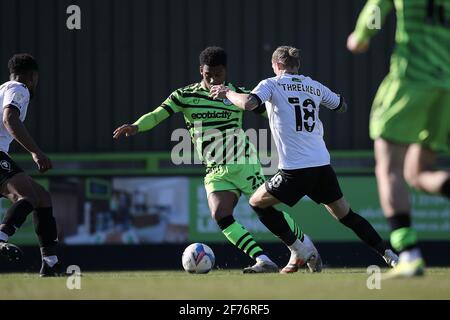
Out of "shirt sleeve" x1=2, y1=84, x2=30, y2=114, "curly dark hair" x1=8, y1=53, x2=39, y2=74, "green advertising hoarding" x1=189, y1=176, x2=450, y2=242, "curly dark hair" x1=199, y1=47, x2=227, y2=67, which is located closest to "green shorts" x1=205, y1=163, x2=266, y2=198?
"curly dark hair" x1=199, y1=47, x2=227, y2=67

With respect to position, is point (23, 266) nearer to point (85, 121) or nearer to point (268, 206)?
point (85, 121)

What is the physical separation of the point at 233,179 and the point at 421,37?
3431mm

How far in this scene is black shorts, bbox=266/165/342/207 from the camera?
822 centimetres

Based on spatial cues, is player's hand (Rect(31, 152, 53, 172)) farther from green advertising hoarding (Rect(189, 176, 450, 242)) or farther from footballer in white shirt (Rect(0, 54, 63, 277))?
green advertising hoarding (Rect(189, 176, 450, 242))

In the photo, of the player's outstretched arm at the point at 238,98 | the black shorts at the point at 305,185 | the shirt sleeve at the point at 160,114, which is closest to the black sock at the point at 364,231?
the black shorts at the point at 305,185

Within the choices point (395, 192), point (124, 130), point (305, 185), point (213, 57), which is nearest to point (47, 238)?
point (124, 130)

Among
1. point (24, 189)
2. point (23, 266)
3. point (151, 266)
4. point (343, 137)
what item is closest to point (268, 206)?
point (24, 189)

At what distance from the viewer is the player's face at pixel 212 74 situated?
8961mm

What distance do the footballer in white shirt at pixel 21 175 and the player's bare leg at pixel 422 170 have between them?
136 inches

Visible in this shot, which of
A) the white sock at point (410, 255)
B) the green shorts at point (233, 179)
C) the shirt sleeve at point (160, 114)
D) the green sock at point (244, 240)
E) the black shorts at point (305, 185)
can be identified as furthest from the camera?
the shirt sleeve at point (160, 114)

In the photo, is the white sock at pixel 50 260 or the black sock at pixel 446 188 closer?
the black sock at pixel 446 188

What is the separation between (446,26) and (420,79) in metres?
0.36

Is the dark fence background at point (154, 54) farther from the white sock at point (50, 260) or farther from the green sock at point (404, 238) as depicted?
the green sock at point (404, 238)

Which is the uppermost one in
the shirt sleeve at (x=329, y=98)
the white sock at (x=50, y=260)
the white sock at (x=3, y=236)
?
the shirt sleeve at (x=329, y=98)
